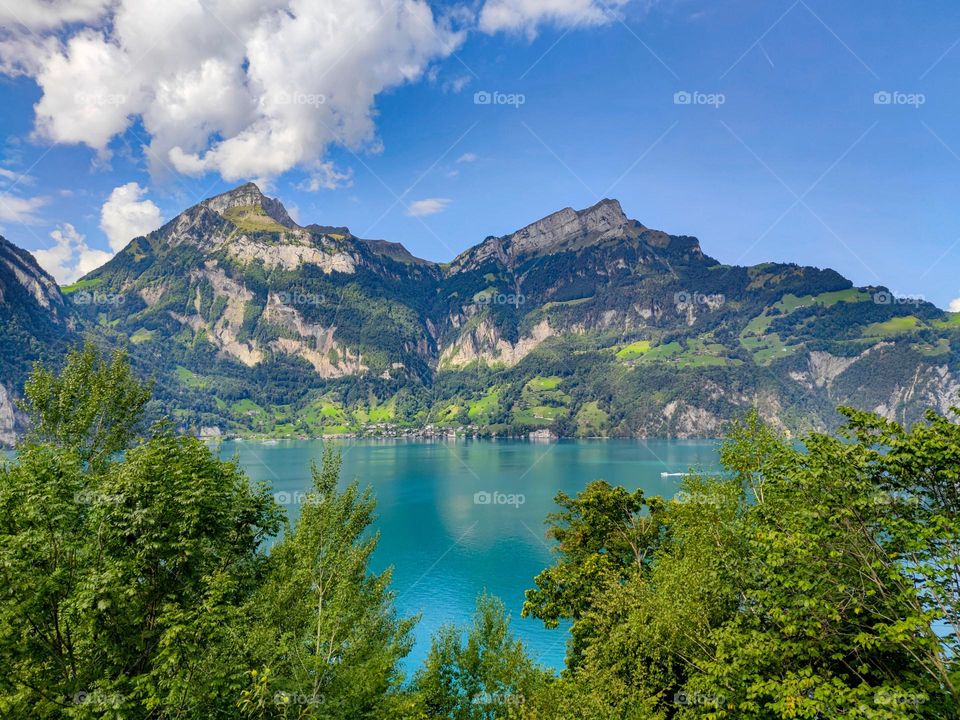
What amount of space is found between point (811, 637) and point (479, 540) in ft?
Result: 264

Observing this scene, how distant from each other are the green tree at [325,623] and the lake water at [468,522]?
6.38 m

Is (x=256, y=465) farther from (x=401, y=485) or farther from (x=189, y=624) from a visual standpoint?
(x=189, y=624)

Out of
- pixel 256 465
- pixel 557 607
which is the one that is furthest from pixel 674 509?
pixel 256 465

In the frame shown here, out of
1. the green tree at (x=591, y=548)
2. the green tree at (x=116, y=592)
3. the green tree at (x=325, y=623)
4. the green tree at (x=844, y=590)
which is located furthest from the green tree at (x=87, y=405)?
the green tree at (x=591, y=548)

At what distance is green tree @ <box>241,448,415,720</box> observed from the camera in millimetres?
19344

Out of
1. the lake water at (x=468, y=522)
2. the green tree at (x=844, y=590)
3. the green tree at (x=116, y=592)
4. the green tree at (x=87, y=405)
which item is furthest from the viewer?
the lake water at (x=468, y=522)

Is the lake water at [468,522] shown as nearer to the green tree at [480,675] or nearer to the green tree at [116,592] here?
the green tree at [480,675]

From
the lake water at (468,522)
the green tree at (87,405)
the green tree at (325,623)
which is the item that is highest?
the green tree at (87,405)

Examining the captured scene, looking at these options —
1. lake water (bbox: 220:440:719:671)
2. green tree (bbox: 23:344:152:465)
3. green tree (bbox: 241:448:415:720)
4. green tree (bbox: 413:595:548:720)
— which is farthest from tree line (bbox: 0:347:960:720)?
lake water (bbox: 220:440:719:671)

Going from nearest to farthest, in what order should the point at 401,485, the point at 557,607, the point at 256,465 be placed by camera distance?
the point at 557,607 < the point at 401,485 < the point at 256,465

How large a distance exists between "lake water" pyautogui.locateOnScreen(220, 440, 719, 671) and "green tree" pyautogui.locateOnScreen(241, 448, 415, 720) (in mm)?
→ 6381

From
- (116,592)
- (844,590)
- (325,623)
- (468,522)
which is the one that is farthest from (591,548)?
(468,522)

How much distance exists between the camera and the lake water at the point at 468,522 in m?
60.9

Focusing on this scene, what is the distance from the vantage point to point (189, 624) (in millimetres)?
14914
